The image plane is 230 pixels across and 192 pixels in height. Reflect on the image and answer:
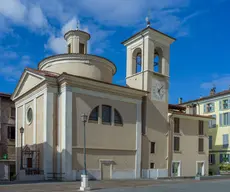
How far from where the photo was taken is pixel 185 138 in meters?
32.7

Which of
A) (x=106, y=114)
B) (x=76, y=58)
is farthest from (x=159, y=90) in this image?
(x=76, y=58)

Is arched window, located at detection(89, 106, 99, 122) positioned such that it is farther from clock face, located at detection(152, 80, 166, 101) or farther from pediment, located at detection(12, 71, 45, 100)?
clock face, located at detection(152, 80, 166, 101)

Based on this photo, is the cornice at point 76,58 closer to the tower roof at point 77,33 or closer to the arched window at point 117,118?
the tower roof at point 77,33

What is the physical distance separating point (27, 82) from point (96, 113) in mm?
7572

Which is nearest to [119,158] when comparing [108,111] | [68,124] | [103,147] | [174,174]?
[103,147]

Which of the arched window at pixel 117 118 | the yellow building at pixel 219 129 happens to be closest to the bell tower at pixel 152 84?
the arched window at pixel 117 118

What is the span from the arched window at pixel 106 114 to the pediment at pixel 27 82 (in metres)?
5.58

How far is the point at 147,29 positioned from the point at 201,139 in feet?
45.1

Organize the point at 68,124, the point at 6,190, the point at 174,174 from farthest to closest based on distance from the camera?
the point at 174,174 < the point at 68,124 < the point at 6,190

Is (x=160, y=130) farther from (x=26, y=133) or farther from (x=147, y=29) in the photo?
(x=26, y=133)

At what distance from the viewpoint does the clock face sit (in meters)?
30.0

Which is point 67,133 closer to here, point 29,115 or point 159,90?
point 29,115

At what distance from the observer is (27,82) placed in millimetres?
28453

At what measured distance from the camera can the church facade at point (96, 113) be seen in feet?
78.1
